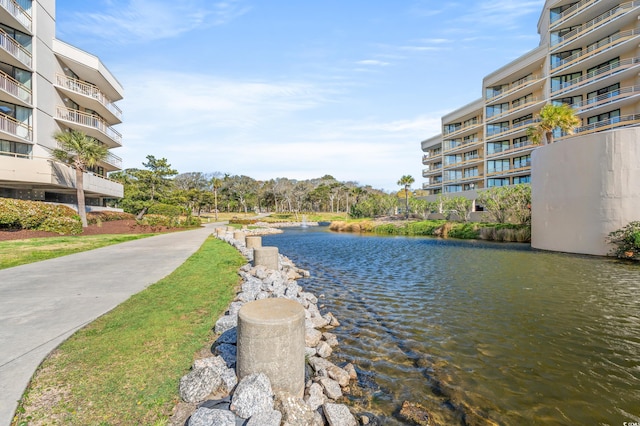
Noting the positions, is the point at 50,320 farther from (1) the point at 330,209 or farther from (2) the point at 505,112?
(1) the point at 330,209

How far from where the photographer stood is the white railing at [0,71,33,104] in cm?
2102

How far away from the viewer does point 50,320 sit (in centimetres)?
523

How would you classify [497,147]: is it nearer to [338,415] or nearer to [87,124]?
[338,415]

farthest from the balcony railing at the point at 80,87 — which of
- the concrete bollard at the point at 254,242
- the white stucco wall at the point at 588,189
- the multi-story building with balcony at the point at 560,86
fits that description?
the multi-story building with balcony at the point at 560,86

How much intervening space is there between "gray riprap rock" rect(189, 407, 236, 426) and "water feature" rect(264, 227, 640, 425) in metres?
1.94

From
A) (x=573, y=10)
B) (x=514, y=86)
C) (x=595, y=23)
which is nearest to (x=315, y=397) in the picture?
(x=595, y=23)

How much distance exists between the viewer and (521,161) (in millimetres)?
42375

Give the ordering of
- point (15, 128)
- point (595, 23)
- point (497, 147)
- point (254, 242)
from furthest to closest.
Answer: point (497, 147) → point (595, 23) → point (15, 128) → point (254, 242)

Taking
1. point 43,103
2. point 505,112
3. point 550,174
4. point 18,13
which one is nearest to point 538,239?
point 550,174

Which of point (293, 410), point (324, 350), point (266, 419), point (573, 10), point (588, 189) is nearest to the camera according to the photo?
point (266, 419)

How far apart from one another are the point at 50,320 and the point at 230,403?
3.95 metres

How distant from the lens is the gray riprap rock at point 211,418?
9.96ft

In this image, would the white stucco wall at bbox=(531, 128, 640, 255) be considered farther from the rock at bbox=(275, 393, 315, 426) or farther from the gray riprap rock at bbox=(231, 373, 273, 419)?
the gray riprap rock at bbox=(231, 373, 273, 419)

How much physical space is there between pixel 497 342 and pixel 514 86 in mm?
48373
